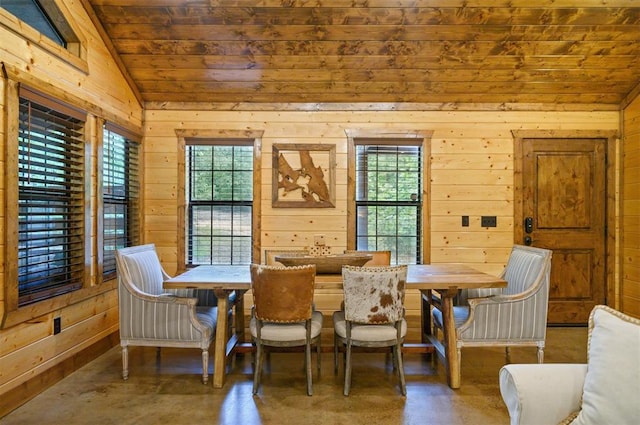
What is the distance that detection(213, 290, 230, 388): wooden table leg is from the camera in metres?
2.61

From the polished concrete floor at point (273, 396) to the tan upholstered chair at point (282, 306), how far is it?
0.69 ft

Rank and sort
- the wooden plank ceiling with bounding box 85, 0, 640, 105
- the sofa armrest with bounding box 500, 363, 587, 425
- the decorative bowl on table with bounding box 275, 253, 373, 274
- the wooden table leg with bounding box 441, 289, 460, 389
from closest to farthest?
the sofa armrest with bounding box 500, 363, 587, 425 → the wooden table leg with bounding box 441, 289, 460, 389 → the decorative bowl on table with bounding box 275, 253, 373, 274 → the wooden plank ceiling with bounding box 85, 0, 640, 105

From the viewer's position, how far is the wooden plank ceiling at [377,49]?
3.09 m

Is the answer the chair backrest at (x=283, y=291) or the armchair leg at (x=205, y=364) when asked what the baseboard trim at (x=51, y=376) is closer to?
the armchair leg at (x=205, y=364)

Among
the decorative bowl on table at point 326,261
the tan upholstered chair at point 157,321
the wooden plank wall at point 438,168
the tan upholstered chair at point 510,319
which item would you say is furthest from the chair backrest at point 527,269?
the tan upholstered chair at point 157,321

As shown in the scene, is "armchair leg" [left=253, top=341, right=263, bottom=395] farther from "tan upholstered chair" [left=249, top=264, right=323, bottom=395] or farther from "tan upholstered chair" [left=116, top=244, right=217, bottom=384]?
"tan upholstered chair" [left=116, top=244, right=217, bottom=384]

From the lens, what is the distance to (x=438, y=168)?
13.4ft

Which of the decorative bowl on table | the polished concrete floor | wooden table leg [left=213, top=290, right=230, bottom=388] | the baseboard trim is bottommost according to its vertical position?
the polished concrete floor

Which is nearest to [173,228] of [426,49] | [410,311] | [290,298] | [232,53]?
[232,53]

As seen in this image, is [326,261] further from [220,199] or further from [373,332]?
[220,199]

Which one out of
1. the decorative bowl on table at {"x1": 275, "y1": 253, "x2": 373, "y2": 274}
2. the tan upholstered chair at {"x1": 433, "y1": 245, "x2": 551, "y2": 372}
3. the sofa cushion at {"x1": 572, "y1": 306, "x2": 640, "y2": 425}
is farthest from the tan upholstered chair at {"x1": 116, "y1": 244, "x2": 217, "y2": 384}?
the sofa cushion at {"x1": 572, "y1": 306, "x2": 640, "y2": 425}

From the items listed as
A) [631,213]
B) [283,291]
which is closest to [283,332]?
[283,291]

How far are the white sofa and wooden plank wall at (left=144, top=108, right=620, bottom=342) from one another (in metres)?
2.68

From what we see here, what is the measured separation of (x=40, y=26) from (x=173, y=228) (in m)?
2.09
